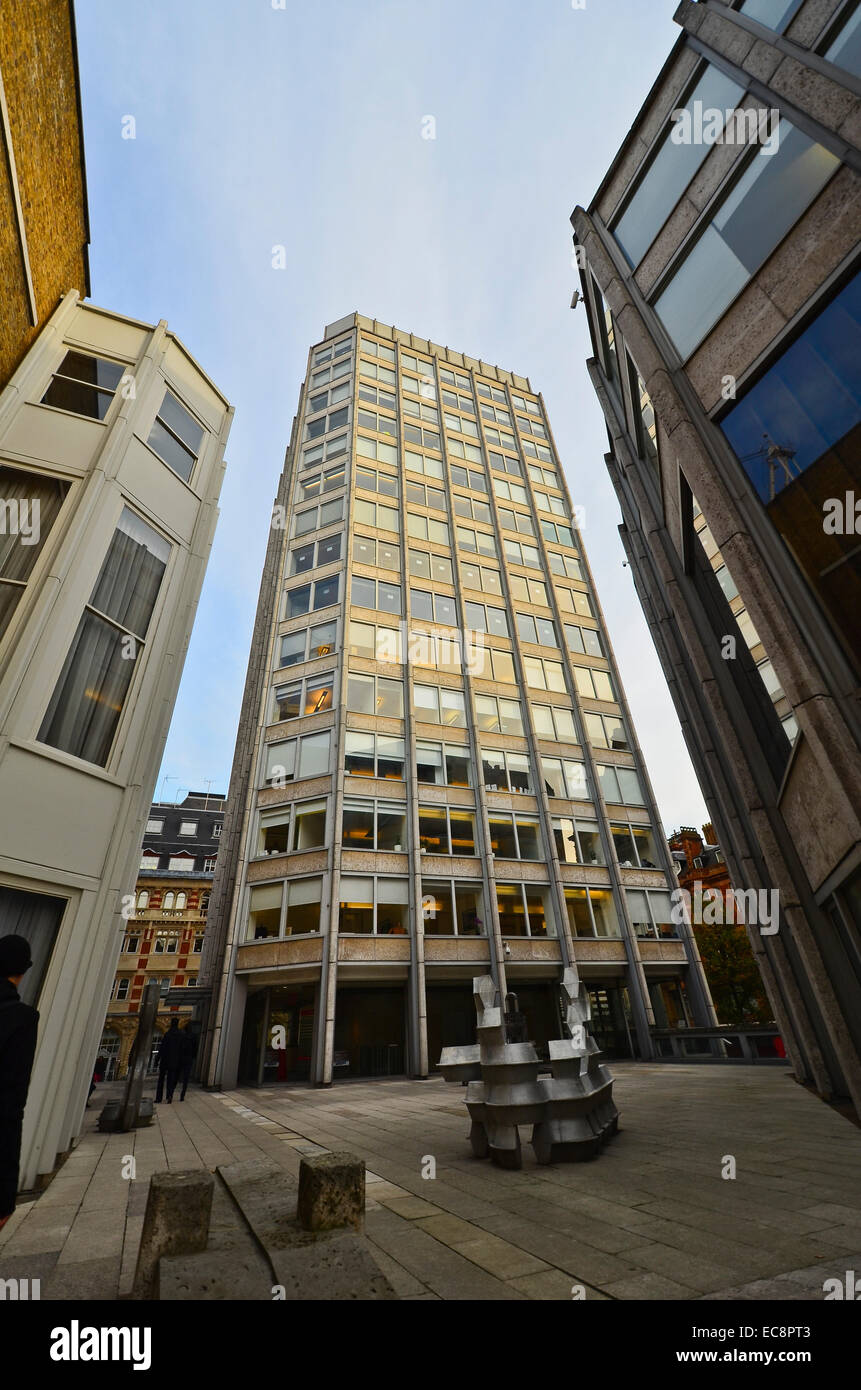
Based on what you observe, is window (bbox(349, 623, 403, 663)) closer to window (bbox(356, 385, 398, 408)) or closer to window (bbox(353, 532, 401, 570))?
window (bbox(353, 532, 401, 570))

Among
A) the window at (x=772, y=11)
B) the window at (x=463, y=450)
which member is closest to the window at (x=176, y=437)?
the window at (x=772, y=11)

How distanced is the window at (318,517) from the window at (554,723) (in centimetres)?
1548

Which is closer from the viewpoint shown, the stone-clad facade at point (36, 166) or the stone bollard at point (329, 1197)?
the stone bollard at point (329, 1197)

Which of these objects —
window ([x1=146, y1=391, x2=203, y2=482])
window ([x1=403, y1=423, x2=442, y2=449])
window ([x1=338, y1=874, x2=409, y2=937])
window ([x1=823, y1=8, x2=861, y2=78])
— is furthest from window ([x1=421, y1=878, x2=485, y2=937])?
window ([x1=403, y1=423, x2=442, y2=449])

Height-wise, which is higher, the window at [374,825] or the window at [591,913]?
the window at [374,825]

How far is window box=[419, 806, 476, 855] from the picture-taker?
1059 inches

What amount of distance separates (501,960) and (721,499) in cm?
2072

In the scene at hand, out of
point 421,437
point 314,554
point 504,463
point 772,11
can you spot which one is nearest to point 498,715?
point 314,554

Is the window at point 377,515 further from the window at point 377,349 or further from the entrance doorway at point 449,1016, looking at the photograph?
the entrance doorway at point 449,1016

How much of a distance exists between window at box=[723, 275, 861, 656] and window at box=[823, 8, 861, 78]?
2810 millimetres

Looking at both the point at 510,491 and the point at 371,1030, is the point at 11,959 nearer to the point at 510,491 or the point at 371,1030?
the point at 371,1030

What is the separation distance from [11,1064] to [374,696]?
25442 millimetres

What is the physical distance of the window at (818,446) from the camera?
7637mm

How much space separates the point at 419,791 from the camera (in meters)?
27.6
